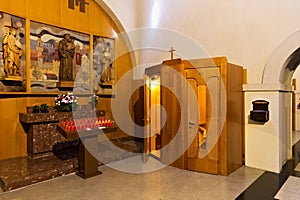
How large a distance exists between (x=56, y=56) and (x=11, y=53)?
3.38 feet

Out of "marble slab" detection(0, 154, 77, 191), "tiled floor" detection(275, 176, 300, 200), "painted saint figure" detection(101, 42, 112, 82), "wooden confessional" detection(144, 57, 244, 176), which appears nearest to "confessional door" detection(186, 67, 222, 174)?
"wooden confessional" detection(144, 57, 244, 176)

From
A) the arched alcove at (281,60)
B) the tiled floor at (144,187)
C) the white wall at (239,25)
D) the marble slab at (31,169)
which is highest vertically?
the white wall at (239,25)

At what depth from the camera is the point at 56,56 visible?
5730mm

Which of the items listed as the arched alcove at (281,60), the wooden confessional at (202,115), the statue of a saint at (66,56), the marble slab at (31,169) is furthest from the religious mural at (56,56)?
the arched alcove at (281,60)

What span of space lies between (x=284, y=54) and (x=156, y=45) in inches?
133

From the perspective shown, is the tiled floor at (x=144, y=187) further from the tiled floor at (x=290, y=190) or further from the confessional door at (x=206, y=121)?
the tiled floor at (x=290, y=190)

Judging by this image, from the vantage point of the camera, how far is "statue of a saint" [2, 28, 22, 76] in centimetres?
486

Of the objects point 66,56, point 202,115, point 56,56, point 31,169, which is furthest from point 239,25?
point 31,169

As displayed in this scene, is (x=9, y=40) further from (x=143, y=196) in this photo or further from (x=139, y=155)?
(x=143, y=196)

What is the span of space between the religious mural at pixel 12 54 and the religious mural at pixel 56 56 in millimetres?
209

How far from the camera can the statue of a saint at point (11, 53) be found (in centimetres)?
486

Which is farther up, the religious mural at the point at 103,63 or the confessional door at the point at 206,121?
the religious mural at the point at 103,63

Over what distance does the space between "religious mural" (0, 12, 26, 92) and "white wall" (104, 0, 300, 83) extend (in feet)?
11.8

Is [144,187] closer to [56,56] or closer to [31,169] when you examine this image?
[31,169]
